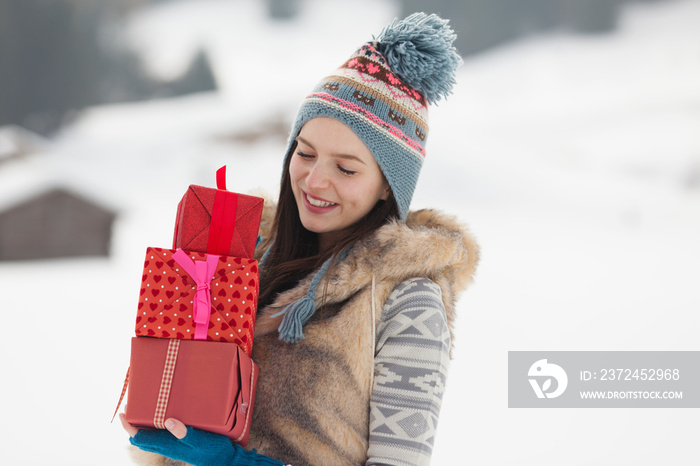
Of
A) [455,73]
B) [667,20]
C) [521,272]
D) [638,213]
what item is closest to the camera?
[455,73]

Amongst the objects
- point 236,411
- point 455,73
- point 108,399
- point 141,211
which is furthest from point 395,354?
point 141,211

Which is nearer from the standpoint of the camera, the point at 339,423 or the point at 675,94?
the point at 339,423

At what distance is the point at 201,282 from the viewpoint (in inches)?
34.2

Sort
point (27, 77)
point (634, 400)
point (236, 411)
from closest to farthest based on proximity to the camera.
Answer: point (236, 411) < point (634, 400) < point (27, 77)

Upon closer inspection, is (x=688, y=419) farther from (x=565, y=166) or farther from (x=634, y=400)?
(x=565, y=166)

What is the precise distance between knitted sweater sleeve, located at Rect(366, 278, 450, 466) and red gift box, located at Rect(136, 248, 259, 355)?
231 mm

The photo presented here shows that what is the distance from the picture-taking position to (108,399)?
2.85 meters

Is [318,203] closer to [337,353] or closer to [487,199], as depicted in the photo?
[337,353]

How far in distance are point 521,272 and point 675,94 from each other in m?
2.57

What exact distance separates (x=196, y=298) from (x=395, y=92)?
54 cm

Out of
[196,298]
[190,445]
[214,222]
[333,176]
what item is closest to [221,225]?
[214,222]

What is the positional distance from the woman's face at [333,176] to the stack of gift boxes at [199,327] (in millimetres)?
185

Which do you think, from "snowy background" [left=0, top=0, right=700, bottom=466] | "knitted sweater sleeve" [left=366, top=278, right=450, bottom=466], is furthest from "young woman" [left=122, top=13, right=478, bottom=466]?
"snowy background" [left=0, top=0, right=700, bottom=466]

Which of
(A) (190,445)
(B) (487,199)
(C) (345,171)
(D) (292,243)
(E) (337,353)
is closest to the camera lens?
(A) (190,445)
